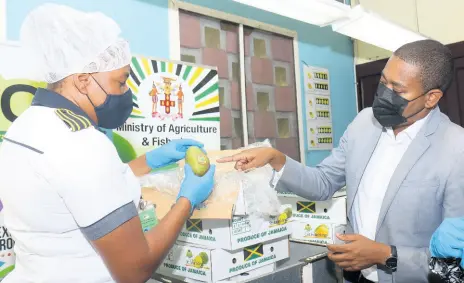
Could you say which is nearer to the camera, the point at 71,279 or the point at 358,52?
the point at 71,279

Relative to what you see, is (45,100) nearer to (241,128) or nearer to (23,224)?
(23,224)

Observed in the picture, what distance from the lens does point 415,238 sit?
1.45 metres

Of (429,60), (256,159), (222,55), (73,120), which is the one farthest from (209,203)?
(222,55)

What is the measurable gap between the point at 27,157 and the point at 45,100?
0.16m

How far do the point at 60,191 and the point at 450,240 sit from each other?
1.06 meters

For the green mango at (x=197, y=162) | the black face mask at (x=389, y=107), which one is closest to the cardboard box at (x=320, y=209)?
the black face mask at (x=389, y=107)

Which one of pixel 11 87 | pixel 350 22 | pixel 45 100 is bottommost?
pixel 45 100

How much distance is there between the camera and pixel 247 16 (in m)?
2.82

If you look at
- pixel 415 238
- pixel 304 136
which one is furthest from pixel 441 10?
pixel 415 238

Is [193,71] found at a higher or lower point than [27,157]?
higher

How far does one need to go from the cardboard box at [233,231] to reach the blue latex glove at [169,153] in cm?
27

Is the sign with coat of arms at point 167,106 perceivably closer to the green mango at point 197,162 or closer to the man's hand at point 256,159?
the man's hand at point 256,159

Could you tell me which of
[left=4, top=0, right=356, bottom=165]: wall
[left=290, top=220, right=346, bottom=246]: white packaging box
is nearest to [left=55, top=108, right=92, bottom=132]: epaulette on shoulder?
[left=4, top=0, right=356, bottom=165]: wall

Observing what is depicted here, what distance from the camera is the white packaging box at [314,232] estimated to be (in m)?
1.86
